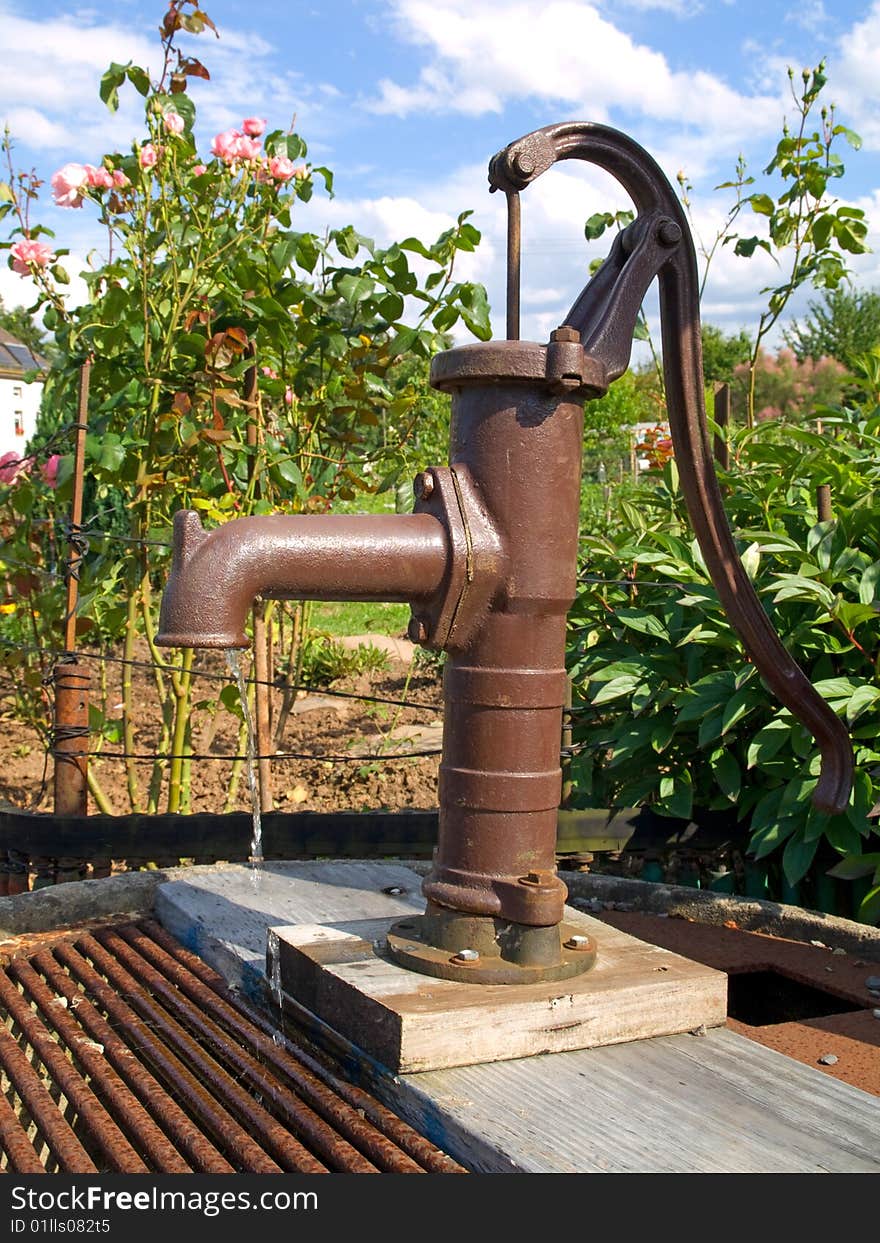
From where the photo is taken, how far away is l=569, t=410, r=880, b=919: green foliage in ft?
8.72

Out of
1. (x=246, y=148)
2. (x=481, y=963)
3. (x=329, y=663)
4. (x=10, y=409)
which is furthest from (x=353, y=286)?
(x=10, y=409)

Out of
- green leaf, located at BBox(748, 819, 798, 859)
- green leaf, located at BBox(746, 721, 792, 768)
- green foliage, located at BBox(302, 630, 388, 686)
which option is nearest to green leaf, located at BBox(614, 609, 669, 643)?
green leaf, located at BBox(746, 721, 792, 768)

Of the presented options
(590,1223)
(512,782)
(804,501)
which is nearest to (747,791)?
(804,501)

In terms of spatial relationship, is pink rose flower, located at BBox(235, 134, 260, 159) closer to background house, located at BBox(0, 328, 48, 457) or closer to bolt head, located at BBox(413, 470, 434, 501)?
bolt head, located at BBox(413, 470, 434, 501)

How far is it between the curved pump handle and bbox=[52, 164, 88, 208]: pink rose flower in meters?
2.03

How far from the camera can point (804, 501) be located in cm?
313

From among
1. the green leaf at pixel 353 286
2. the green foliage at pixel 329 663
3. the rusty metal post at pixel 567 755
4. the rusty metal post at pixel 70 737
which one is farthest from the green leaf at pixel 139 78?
the green foliage at pixel 329 663

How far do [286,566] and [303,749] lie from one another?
399 cm

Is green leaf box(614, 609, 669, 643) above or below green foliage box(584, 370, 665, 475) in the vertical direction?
below

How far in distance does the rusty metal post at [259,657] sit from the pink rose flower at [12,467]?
2.17ft

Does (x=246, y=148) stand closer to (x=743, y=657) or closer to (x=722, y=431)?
(x=722, y=431)

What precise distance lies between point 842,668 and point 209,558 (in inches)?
68.1

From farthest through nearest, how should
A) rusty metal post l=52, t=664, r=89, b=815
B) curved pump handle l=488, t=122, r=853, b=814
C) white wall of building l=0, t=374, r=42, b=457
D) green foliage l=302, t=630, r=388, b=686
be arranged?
white wall of building l=0, t=374, r=42, b=457 < green foliage l=302, t=630, r=388, b=686 < rusty metal post l=52, t=664, r=89, b=815 < curved pump handle l=488, t=122, r=853, b=814

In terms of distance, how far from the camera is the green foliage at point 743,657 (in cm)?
266
